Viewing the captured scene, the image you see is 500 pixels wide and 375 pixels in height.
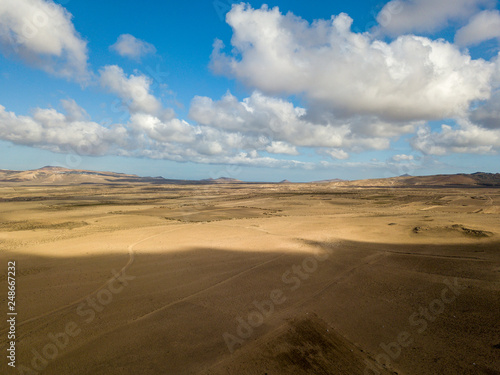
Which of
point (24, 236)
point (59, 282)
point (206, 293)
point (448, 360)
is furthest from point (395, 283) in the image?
point (24, 236)

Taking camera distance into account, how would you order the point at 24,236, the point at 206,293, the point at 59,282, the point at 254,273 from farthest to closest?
the point at 24,236
the point at 254,273
the point at 59,282
the point at 206,293

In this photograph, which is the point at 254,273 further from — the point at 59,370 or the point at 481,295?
the point at 481,295

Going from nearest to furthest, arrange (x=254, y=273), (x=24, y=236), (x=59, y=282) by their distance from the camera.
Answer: (x=59, y=282), (x=254, y=273), (x=24, y=236)

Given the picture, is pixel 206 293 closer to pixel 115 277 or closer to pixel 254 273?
pixel 254 273

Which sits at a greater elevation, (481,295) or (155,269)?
(481,295)

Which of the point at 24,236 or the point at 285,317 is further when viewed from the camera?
the point at 24,236

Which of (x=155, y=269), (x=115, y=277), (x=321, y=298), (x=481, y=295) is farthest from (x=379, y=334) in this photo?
(x=115, y=277)

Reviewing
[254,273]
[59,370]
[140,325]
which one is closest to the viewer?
[59,370]

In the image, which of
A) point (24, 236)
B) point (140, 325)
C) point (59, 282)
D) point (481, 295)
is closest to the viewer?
point (140, 325)

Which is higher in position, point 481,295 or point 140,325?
point 481,295
